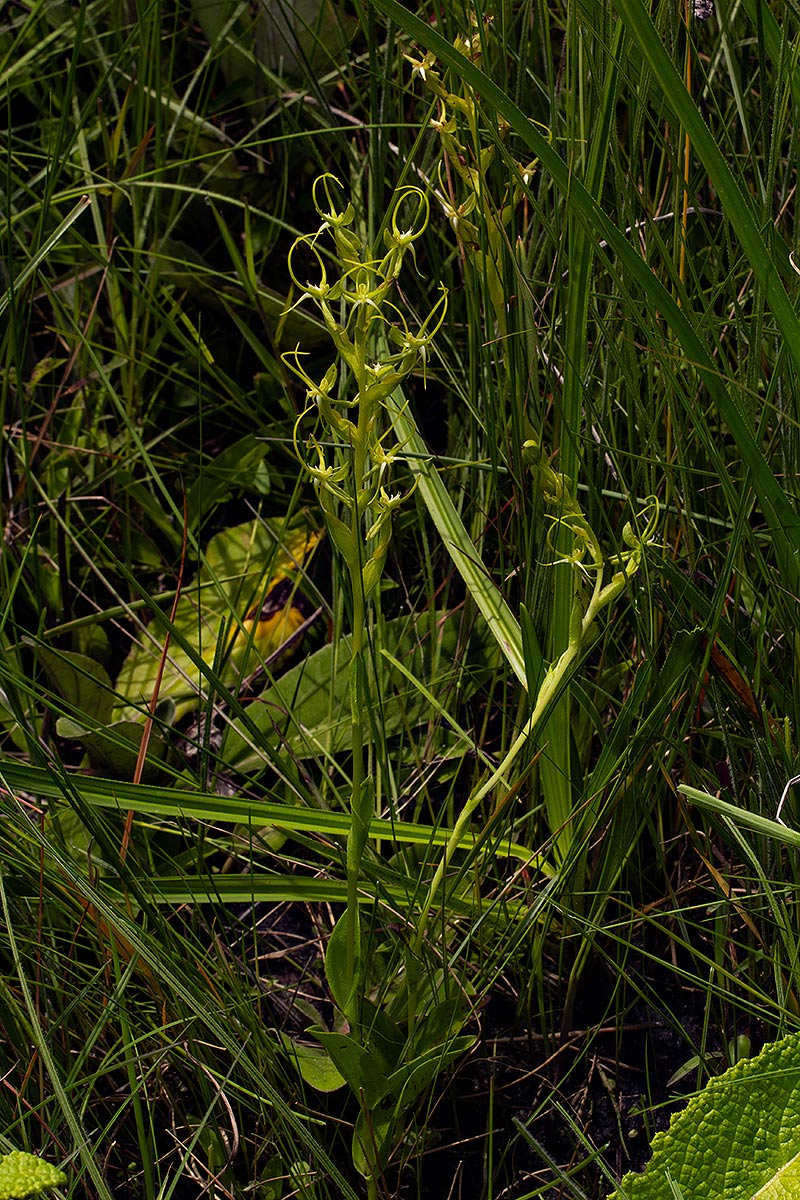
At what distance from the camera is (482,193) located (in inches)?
33.0

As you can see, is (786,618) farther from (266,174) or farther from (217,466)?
(266,174)

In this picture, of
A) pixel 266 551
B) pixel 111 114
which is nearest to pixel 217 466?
pixel 266 551

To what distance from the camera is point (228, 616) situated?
4.28ft

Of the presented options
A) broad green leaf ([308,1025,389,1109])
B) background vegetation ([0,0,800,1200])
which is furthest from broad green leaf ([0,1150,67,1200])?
broad green leaf ([308,1025,389,1109])

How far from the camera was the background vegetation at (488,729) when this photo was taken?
791 millimetres

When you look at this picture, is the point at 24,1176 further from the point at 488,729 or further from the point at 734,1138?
the point at 488,729

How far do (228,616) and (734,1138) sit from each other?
0.83 metres

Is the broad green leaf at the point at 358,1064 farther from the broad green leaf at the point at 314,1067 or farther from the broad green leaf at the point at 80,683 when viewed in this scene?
the broad green leaf at the point at 80,683

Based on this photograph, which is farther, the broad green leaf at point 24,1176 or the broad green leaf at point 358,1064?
the broad green leaf at point 358,1064

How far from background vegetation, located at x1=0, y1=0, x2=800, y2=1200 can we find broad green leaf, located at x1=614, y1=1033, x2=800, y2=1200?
0.06 m

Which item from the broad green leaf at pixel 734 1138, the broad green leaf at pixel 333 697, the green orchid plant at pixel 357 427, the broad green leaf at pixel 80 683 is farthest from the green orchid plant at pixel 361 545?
the broad green leaf at pixel 80 683

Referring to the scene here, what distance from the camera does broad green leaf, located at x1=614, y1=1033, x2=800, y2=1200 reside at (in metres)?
0.65

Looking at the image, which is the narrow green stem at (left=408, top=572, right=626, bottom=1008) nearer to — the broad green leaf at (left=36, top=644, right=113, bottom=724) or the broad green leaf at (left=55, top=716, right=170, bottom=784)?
the broad green leaf at (left=55, top=716, right=170, bottom=784)

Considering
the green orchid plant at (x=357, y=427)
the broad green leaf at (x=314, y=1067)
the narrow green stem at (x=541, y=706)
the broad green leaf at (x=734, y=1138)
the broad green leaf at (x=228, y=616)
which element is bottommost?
the broad green leaf at (x=314, y=1067)
